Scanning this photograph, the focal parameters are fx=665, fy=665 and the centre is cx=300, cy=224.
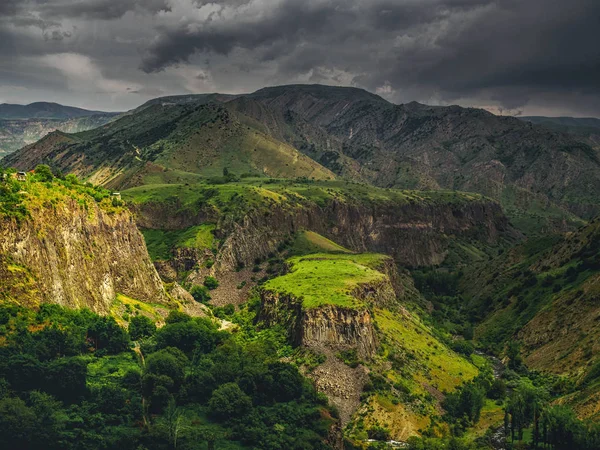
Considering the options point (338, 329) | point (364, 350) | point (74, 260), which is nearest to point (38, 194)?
point (74, 260)

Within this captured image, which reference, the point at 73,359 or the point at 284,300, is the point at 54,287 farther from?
the point at 284,300

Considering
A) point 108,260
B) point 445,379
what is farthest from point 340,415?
point 108,260

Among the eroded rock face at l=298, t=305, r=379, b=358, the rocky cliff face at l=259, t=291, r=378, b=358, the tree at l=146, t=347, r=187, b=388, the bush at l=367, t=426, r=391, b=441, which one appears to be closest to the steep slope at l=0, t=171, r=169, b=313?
the tree at l=146, t=347, r=187, b=388

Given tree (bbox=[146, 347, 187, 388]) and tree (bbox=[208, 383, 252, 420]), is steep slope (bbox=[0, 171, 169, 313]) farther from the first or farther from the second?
tree (bbox=[208, 383, 252, 420])

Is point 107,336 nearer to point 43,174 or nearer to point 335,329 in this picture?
point 43,174

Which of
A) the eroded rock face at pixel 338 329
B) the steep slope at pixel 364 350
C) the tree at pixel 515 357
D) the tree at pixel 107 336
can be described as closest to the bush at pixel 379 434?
the steep slope at pixel 364 350

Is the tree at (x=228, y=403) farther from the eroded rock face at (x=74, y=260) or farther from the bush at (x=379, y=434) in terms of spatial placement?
the eroded rock face at (x=74, y=260)
